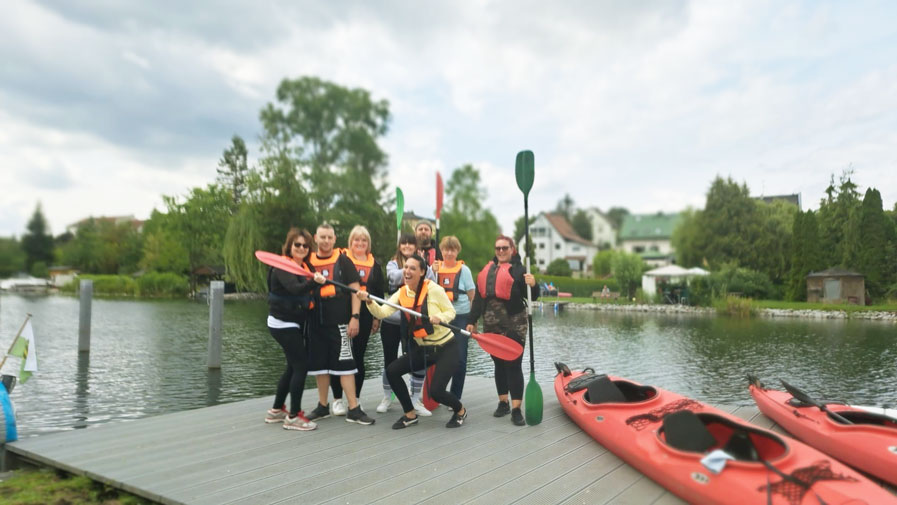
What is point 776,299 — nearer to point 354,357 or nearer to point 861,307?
point 861,307

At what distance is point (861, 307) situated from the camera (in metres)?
19.6

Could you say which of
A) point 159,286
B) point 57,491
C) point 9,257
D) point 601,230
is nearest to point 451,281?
point 57,491

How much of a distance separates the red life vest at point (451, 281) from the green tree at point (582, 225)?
2970 inches

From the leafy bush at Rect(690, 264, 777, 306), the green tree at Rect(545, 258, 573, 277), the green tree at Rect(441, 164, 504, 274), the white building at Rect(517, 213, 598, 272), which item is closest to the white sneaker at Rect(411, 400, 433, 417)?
the leafy bush at Rect(690, 264, 777, 306)

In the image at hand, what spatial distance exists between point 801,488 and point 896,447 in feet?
4.36

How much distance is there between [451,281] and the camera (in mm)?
5270

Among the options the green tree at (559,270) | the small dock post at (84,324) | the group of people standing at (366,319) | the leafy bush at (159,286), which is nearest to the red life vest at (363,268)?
the group of people standing at (366,319)

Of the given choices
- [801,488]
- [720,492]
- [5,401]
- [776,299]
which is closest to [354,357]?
[5,401]

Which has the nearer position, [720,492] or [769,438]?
[720,492]

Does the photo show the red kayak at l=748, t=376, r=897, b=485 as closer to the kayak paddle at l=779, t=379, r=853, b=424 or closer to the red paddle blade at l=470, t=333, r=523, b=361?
the kayak paddle at l=779, t=379, r=853, b=424

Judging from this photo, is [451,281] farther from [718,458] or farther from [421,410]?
[718,458]

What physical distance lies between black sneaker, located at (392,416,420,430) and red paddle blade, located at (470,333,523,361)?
88 centimetres

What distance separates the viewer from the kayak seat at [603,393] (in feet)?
15.7

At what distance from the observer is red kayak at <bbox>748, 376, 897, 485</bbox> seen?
11.8 feet
